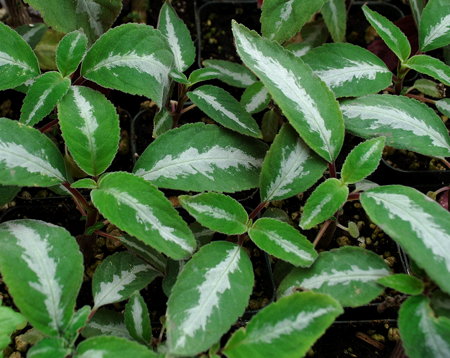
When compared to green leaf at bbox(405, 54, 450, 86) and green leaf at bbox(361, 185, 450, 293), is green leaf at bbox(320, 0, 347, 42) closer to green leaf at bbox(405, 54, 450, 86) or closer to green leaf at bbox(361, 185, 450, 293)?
green leaf at bbox(405, 54, 450, 86)

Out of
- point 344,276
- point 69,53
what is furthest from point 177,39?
point 344,276

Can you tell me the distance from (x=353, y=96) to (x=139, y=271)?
1.75 feet

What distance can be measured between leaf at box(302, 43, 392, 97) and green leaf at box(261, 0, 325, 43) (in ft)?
0.22

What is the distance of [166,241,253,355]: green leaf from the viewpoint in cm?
77

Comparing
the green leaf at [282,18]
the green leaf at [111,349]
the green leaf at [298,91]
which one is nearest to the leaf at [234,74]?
the green leaf at [282,18]

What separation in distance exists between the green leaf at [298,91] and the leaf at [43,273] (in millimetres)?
428

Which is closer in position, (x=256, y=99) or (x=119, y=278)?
(x=119, y=278)

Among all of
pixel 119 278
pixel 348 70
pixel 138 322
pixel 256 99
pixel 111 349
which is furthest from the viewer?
pixel 256 99

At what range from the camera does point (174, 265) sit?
39.8 inches

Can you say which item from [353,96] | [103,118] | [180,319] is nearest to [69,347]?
[180,319]

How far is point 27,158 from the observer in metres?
0.90

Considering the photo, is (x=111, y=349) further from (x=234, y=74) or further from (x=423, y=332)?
(x=234, y=74)

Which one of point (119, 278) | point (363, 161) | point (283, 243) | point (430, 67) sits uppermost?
point (430, 67)

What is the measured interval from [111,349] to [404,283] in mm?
460
